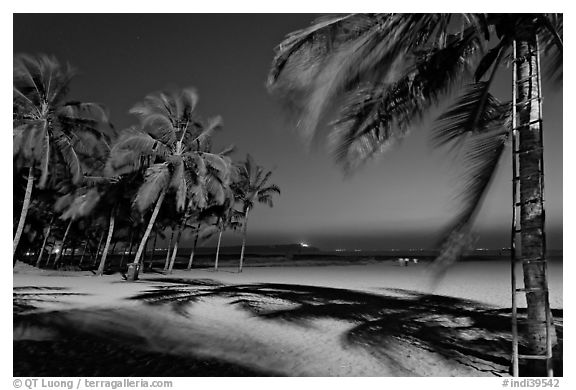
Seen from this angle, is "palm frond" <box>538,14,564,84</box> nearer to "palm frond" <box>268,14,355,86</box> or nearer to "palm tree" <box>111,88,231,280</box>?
"palm frond" <box>268,14,355,86</box>

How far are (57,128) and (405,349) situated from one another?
536 inches

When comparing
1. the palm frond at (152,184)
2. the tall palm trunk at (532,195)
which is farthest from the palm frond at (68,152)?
the tall palm trunk at (532,195)

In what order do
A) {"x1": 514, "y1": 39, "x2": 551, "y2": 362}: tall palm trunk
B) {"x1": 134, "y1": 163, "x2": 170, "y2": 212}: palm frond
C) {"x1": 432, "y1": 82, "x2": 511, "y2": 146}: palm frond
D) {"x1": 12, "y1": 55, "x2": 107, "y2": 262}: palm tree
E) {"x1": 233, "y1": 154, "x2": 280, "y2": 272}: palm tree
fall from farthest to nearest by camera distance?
{"x1": 233, "y1": 154, "x2": 280, "y2": 272}: palm tree < {"x1": 134, "y1": 163, "x2": 170, "y2": 212}: palm frond < {"x1": 12, "y1": 55, "x2": 107, "y2": 262}: palm tree < {"x1": 432, "y1": 82, "x2": 511, "y2": 146}: palm frond < {"x1": 514, "y1": 39, "x2": 551, "y2": 362}: tall palm trunk

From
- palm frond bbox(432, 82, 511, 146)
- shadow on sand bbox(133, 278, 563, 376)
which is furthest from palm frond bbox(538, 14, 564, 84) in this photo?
shadow on sand bbox(133, 278, 563, 376)

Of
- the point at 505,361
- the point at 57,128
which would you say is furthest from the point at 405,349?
the point at 57,128

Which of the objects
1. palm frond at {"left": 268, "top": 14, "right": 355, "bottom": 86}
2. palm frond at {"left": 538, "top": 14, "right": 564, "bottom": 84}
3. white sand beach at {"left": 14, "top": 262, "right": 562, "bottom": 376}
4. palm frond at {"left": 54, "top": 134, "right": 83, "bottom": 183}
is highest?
palm frond at {"left": 54, "top": 134, "right": 83, "bottom": 183}

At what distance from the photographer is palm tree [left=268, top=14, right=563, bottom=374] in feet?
12.5

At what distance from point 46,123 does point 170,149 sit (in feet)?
14.0

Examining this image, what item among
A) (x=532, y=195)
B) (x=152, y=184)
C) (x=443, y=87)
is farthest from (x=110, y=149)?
(x=532, y=195)

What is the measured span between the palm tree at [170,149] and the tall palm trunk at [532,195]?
11709mm

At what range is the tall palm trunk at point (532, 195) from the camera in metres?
3.93

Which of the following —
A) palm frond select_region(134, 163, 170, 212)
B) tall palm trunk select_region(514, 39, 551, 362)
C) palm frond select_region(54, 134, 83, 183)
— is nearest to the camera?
tall palm trunk select_region(514, 39, 551, 362)

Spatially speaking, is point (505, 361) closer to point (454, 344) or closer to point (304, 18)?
point (454, 344)

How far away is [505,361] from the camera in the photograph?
5.06 meters
